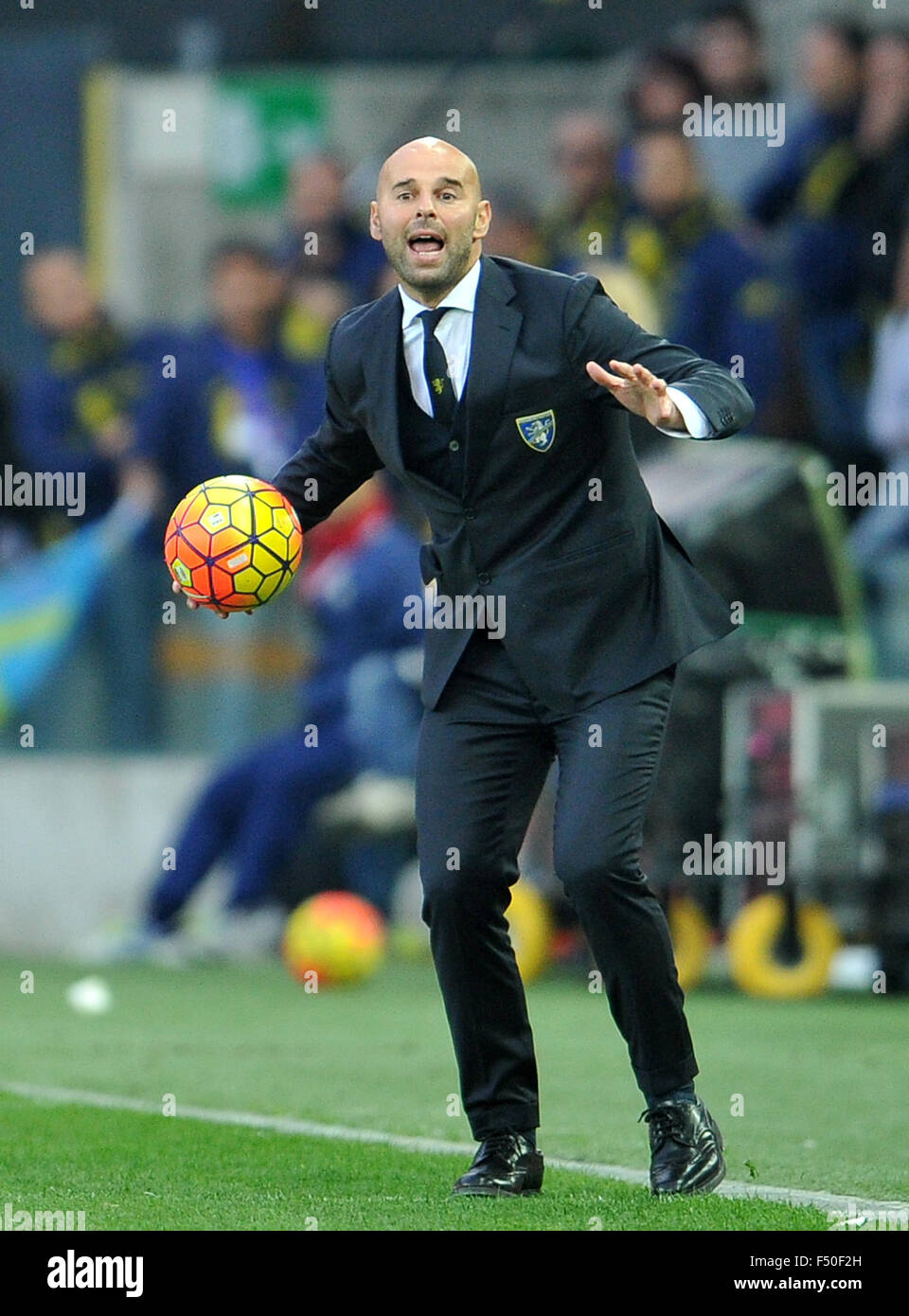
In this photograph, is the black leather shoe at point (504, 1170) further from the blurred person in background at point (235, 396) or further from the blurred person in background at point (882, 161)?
the blurred person in background at point (235, 396)

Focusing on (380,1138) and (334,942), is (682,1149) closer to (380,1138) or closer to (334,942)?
(380,1138)

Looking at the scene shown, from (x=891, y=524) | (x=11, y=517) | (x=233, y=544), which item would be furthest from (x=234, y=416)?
(x=233, y=544)

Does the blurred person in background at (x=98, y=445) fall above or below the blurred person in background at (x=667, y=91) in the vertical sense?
below

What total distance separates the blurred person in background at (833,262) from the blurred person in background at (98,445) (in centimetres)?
404

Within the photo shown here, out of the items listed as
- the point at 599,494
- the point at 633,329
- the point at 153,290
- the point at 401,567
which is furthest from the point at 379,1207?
the point at 153,290

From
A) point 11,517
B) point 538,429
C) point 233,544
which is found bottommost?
point 233,544

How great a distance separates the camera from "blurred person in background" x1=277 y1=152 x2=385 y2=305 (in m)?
15.2

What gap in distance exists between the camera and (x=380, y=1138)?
21.8 feet

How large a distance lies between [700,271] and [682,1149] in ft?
28.4

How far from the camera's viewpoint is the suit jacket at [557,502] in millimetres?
5512

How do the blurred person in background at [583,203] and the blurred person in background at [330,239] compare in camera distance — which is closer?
the blurred person in background at [583,203]

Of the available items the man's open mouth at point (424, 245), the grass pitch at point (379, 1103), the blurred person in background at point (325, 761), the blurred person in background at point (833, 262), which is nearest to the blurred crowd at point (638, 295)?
the blurred person in background at point (833, 262)

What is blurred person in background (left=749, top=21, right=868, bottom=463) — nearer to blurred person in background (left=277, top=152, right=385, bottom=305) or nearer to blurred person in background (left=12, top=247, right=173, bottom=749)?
blurred person in background (left=277, top=152, right=385, bottom=305)
